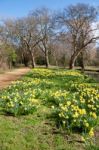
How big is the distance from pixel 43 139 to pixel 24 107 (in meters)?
1.82

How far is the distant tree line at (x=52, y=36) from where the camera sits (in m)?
44.8

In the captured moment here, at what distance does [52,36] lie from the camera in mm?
52250

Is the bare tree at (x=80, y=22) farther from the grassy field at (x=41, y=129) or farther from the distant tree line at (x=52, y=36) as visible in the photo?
the grassy field at (x=41, y=129)

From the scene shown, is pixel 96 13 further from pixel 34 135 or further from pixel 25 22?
pixel 34 135

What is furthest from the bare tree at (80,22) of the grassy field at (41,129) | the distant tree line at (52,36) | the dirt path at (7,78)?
the grassy field at (41,129)

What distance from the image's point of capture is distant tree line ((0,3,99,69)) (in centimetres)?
4484

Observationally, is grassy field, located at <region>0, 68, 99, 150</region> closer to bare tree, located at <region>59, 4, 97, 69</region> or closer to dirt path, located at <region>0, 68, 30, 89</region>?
dirt path, located at <region>0, 68, 30, 89</region>

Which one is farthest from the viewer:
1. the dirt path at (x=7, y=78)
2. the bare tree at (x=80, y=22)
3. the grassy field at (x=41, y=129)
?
the bare tree at (x=80, y=22)

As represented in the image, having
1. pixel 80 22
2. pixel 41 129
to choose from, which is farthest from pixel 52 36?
pixel 41 129

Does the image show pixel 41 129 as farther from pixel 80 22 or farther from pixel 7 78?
A: pixel 80 22

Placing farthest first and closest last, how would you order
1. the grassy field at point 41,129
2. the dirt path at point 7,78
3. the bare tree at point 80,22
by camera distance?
the bare tree at point 80,22
the dirt path at point 7,78
the grassy field at point 41,129

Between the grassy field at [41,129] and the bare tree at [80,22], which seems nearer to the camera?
the grassy field at [41,129]

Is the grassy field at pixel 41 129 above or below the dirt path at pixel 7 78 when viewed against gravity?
above

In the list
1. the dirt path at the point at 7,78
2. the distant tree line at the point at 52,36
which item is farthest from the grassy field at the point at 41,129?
the distant tree line at the point at 52,36
